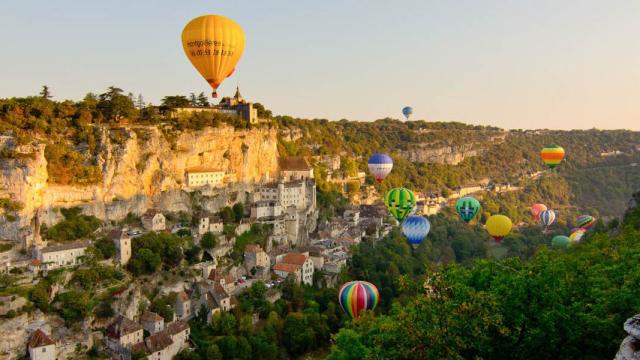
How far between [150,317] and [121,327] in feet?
5.74

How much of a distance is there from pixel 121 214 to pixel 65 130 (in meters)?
5.29

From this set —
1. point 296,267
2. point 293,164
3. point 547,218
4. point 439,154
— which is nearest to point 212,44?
point 296,267

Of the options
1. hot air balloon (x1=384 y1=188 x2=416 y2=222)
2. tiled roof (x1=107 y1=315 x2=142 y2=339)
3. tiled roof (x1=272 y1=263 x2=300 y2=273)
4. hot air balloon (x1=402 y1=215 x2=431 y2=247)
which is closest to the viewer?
tiled roof (x1=107 y1=315 x2=142 y2=339)

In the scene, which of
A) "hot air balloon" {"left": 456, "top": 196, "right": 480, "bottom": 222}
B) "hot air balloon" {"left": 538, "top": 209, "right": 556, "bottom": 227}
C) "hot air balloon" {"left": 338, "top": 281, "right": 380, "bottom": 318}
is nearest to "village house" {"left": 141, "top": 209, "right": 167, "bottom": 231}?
"hot air balloon" {"left": 338, "top": 281, "right": 380, "bottom": 318}

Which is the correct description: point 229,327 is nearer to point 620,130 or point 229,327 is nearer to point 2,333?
point 2,333

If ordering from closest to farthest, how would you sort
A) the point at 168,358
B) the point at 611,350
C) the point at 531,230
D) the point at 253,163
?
the point at 611,350
the point at 168,358
the point at 253,163
the point at 531,230

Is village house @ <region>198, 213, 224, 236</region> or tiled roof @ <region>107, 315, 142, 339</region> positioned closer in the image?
tiled roof @ <region>107, 315, 142, 339</region>

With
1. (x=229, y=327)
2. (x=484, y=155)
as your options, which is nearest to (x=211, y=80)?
(x=229, y=327)

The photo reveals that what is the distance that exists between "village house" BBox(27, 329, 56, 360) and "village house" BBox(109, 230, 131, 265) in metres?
5.61

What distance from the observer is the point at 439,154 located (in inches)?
2844

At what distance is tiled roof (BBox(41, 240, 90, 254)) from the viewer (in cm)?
2360

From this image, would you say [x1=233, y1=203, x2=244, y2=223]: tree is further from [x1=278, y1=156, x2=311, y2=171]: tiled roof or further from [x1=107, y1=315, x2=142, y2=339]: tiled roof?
[x1=107, y1=315, x2=142, y2=339]: tiled roof

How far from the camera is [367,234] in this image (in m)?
41.2

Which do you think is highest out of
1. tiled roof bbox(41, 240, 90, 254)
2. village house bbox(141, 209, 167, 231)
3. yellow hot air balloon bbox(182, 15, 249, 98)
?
yellow hot air balloon bbox(182, 15, 249, 98)
